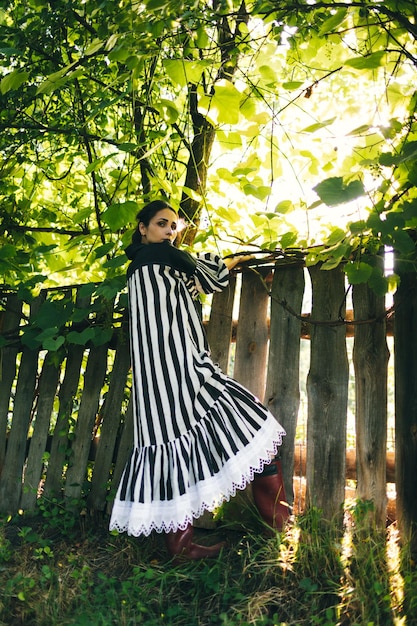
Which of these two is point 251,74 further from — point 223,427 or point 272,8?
point 223,427

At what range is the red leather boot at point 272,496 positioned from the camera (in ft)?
8.59

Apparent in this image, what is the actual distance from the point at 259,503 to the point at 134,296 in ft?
3.32

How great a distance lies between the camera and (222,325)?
316cm

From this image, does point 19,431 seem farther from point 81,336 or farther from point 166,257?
point 166,257

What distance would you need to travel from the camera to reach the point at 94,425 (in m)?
3.39

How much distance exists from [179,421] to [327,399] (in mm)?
667

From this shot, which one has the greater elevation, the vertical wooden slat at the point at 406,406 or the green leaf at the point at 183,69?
the green leaf at the point at 183,69

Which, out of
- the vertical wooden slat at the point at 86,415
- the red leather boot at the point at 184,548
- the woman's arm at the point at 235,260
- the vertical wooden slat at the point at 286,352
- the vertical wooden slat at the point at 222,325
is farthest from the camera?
the vertical wooden slat at the point at 86,415

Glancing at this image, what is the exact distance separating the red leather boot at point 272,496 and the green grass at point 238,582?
68mm

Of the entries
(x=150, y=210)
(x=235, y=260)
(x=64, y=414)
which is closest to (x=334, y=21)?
(x=150, y=210)

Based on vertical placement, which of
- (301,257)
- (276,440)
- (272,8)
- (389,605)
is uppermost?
(272,8)

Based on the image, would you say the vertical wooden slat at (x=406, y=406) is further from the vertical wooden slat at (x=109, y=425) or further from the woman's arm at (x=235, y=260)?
the vertical wooden slat at (x=109, y=425)

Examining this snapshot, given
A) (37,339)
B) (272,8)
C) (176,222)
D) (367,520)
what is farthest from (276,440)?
(272,8)

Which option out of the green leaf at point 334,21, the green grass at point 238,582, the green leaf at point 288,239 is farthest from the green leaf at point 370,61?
the green grass at point 238,582
